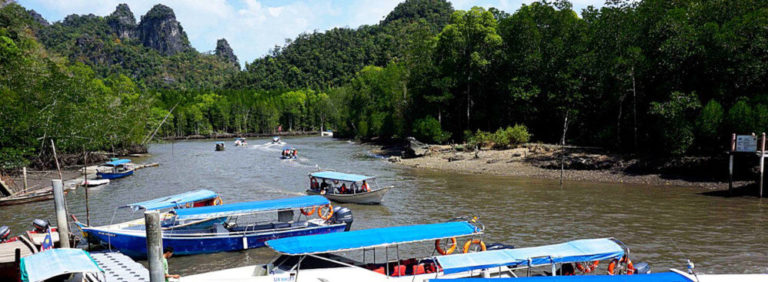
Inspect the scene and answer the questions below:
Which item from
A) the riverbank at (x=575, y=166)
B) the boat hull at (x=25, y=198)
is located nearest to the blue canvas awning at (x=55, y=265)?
the boat hull at (x=25, y=198)

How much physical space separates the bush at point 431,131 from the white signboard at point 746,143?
40.4 meters

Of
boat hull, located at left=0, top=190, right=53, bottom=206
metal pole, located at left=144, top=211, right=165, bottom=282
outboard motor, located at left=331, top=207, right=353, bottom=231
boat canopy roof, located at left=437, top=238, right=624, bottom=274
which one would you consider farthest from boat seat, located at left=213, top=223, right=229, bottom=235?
boat hull, located at left=0, top=190, right=53, bottom=206

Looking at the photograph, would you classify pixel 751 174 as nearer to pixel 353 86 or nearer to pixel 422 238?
pixel 422 238

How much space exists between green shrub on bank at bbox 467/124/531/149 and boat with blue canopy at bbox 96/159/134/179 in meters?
37.8

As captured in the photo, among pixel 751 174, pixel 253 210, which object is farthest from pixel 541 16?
pixel 253 210

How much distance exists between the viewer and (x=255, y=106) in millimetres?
144000

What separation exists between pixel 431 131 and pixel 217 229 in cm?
5044

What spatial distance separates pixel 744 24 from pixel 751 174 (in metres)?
11.2

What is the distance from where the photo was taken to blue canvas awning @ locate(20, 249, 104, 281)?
43.3ft

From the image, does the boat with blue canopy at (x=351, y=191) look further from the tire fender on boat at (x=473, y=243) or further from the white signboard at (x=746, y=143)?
the white signboard at (x=746, y=143)

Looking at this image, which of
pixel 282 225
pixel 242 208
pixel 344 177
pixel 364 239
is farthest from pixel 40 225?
pixel 344 177

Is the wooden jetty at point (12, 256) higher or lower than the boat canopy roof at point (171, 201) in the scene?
lower

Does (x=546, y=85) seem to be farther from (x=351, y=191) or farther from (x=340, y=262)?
(x=340, y=262)

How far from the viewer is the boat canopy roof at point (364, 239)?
15.6 metres
